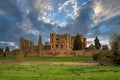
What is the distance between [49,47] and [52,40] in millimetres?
4229

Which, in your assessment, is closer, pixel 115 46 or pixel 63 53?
pixel 115 46

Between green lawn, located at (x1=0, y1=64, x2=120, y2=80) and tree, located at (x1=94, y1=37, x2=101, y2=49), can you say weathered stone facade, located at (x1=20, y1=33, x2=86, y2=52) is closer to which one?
tree, located at (x1=94, y1=37, x2=101, y2=49)

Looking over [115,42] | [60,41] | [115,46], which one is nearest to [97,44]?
[60,41]

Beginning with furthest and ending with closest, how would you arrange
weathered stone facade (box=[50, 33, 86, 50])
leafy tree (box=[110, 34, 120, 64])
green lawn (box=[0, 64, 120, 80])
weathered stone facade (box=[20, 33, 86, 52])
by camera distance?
weathered stone facade (box=[50, 33, 86, 50]) < weathered stone facade (box=[20, 33, 86, 52]) < leafy tree (box=[110, 34, 120, 64]) < green lawn (box=[0, 64, 120, 80])

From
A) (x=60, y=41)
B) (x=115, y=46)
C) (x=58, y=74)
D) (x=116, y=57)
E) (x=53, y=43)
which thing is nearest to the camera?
(x=58, y=74)

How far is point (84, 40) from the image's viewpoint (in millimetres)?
156125

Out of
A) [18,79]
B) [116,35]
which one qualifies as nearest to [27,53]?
[116,35]

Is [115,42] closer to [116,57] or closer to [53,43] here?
[116,57]

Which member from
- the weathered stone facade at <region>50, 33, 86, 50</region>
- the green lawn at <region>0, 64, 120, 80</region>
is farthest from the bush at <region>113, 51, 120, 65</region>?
the weathered stone facade at <region>50, 33, 86, 50</region>

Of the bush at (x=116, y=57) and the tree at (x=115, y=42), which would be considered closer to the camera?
the bush at (x=116, y=57)

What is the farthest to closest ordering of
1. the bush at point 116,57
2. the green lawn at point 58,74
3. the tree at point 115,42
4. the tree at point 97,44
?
the tree at point 97,44
the tree at point 115,42
the bush at point 116,57
the green lawn at point 58,74

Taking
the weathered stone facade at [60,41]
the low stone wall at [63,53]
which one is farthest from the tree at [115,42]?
the weathered stone facade at [60,41]

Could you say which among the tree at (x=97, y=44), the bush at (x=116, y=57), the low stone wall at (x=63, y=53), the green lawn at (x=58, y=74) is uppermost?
the tree at (x=97, y=44)

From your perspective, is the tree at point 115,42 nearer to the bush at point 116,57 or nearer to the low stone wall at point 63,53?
the bush at point 116,57
